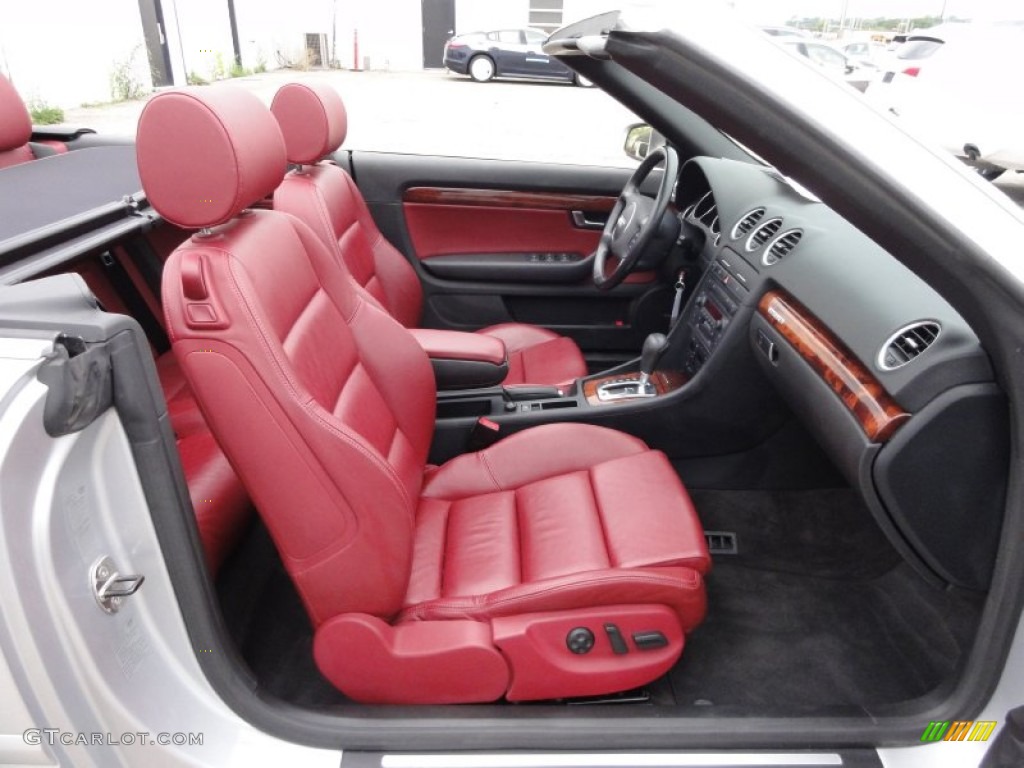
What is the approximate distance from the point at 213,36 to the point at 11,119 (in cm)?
1050

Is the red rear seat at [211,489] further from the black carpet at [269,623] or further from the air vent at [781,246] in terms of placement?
the air vent at [781,246]

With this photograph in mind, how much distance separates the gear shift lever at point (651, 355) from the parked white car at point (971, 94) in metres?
4.04

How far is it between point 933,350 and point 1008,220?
0.25 meters

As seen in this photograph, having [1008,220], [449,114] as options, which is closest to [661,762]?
[1008,220]

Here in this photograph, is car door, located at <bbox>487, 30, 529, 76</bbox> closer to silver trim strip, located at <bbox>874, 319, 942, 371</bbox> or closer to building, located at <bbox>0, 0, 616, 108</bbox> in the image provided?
building, located at <bbox>0, 0, 616, 108</bbox>

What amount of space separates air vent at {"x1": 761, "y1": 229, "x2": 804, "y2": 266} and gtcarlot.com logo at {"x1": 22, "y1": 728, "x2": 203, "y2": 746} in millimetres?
1551

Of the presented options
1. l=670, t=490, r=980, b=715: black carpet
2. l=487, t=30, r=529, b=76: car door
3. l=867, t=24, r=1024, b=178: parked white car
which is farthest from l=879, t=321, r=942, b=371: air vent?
l=487, t=30, r=529, b=76: car door

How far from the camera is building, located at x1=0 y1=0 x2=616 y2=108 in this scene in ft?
25.9

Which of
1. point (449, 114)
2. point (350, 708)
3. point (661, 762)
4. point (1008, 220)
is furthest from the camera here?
point (449, 114)

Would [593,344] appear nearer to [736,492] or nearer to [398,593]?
[736,492]

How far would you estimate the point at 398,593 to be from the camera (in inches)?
52.0

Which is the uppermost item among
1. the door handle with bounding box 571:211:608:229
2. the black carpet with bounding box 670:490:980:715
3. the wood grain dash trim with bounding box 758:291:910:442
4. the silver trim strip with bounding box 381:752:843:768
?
the wood grain dash trim with bounding box 758:291:910:442

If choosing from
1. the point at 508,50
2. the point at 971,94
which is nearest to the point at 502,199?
the point at 971,94

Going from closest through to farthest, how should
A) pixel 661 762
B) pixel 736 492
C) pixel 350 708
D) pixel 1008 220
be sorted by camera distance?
pixel 1008 220
pixel 661 762
pixel 350 708
pixel 736 492
